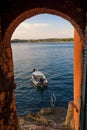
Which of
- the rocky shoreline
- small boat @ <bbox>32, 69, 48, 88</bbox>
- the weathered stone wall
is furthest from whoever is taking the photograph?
small boat @ <bbox>32, 69, 48, 88</bbox>

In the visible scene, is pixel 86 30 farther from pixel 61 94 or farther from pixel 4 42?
pixel 61 94

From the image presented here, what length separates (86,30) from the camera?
6570mm

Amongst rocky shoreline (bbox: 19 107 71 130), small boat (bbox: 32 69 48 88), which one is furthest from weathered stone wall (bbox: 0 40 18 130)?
small boat (bbox: 32 69 48 88)

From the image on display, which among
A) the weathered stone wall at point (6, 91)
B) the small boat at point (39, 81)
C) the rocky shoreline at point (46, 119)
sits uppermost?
the weathered stone wall at point (6, 91)

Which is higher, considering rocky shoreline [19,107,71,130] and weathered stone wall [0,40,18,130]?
weathered stone wall [0,40,18,130]

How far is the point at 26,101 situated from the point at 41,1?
19.0m

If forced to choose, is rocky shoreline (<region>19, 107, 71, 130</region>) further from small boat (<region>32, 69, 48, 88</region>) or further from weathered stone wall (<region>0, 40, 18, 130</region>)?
small boat (<region>32, 69, 48, 88</region>)

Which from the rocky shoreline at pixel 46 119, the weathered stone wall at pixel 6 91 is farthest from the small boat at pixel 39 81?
the weathered stone wall at pixel 6 91

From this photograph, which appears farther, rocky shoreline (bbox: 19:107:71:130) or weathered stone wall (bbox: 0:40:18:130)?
rocky shoreline (bbox: 19:107:71:130)

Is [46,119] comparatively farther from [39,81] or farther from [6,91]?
[39,81]

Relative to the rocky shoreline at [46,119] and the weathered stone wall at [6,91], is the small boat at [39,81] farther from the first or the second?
the weathered stone wall at [6,91]

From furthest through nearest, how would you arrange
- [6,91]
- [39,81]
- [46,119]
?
[39,81] → [46,119] → [6,91]

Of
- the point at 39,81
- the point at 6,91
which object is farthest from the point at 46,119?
the point at 39,81

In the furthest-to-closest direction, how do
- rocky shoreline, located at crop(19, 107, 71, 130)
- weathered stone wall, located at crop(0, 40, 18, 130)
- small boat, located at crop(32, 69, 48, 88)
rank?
small boat, located at crop(32, 69, 48, 88) < rocky shoreline, located at crop(19, 107, 71, 130) < weathered stone wall, located at crop(0, 40, 18, 130)
